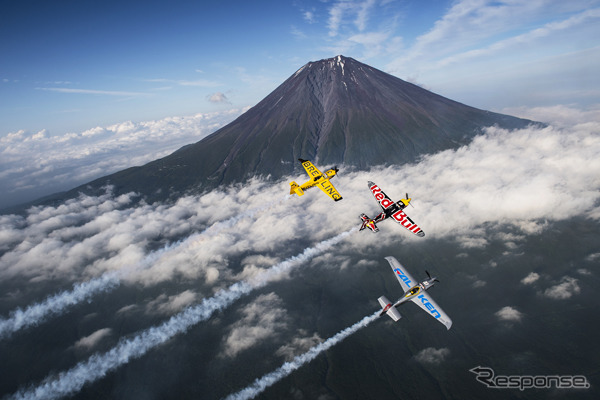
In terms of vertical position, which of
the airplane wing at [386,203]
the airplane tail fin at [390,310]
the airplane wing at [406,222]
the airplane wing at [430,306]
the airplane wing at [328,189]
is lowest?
the airplane wing at [430,306]

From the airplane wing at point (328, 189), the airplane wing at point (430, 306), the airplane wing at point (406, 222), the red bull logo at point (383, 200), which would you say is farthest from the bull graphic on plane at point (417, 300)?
the airplane wing at point (328, 189)

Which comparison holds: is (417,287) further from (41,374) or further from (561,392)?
(41,374)

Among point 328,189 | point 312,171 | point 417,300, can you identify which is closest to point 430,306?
point 417,300

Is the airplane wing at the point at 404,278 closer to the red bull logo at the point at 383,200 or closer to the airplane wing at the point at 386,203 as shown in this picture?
the airplane wing at the point at 386,203

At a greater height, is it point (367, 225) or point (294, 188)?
point (294, 188)

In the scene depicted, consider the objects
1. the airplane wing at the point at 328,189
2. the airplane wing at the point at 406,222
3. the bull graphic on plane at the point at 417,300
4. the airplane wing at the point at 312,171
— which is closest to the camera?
the bull graphic on plane at the point at 417,300

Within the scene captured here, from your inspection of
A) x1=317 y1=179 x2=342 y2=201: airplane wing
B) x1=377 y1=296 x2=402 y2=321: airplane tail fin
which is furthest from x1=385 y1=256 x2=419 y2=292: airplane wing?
x1=317 y1=179 x2=342 y2=201: airplane wing

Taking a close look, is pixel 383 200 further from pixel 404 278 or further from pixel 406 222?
pixel 404 278

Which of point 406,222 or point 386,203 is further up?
point 386,203

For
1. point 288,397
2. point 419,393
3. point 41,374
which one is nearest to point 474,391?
point 419,393

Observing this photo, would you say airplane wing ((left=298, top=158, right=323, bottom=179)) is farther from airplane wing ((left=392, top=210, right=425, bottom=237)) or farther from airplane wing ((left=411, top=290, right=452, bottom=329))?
airplane wing ((left=411, top=290, right=452, bottom=329))

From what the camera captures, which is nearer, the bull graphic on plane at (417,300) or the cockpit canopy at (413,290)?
the bull graphic on plane at (417,300)
